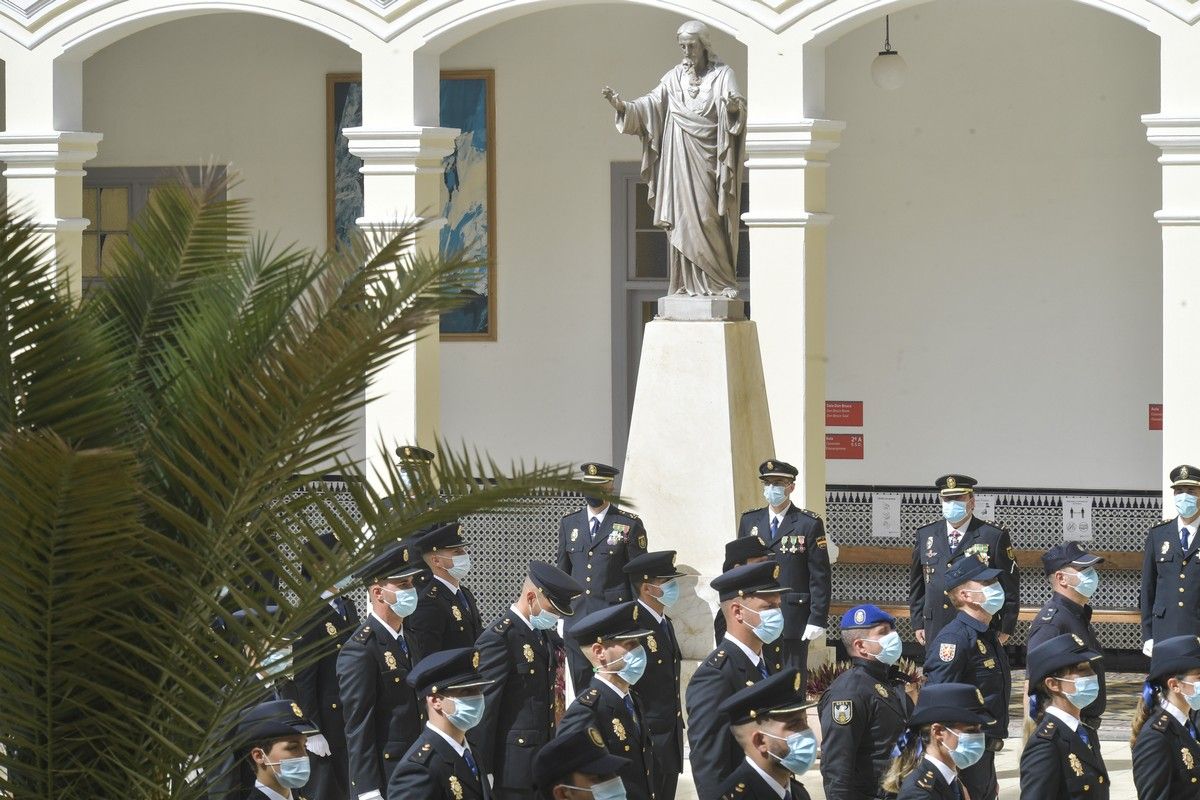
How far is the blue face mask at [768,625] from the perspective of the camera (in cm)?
841

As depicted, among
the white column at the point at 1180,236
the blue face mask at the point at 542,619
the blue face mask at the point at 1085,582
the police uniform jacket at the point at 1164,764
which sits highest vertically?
the white column at the point at 1180,236

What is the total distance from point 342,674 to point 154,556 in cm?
341

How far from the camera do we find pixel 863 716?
7.77 m

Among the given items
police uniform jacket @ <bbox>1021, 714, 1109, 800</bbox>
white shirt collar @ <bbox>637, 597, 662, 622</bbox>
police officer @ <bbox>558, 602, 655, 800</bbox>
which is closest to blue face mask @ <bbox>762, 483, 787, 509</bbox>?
white shirt collar @ <bbox>637, 597, 662, 622</bbox>

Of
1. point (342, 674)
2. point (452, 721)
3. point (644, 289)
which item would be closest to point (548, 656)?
point (342, 674)

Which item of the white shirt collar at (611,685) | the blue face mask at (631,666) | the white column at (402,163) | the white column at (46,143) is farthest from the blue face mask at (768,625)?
the white column at (46,143)

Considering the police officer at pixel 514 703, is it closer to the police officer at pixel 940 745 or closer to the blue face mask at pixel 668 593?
the blue face mask at pixel 668 593

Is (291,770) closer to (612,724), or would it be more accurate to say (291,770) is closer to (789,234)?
(612,724)

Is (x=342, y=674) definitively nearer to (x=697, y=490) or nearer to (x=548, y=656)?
(x=548, y=656)

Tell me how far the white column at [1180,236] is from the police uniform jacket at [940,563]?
1.10 m

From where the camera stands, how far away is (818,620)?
1222cm

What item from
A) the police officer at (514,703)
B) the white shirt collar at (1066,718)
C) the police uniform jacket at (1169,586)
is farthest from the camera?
the police uniform jacket at (1169,586)

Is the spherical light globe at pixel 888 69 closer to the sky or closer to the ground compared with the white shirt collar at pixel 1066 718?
closer to the sky

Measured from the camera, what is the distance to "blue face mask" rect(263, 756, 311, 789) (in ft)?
22.0
